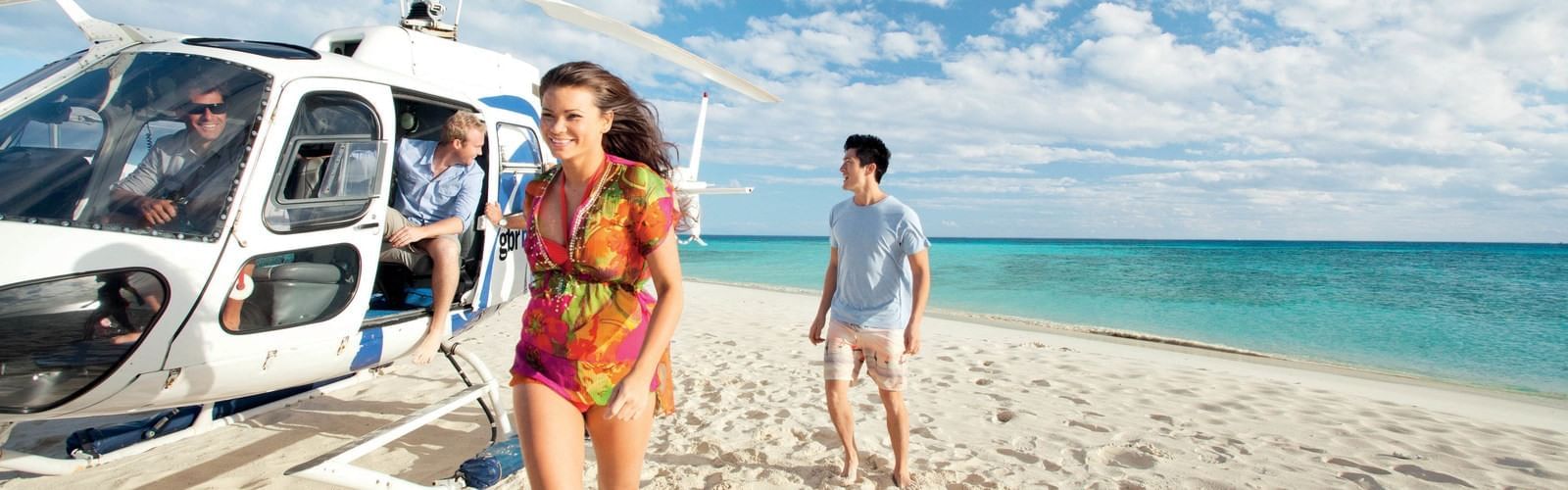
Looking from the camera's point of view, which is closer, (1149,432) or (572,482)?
(572,482)

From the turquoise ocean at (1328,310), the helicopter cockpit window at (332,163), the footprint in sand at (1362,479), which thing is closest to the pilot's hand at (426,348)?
the helicopter cockpit window at (332,163)

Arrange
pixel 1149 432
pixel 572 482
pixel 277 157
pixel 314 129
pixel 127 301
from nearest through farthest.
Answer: pixel 572 482
pixel 127 301
pixel 277 157
pixel 314 129
pixel 1149 432

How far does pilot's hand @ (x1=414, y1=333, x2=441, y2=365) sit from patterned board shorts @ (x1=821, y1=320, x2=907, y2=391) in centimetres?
194

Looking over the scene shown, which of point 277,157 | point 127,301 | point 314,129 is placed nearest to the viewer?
point 127,301

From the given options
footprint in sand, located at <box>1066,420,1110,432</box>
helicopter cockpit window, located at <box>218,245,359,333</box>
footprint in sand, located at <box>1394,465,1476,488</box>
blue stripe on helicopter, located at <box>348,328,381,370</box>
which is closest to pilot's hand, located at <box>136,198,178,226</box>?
helicopter cockpit window, located at <box>218,245,359,333</box>

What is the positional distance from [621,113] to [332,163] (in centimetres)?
175

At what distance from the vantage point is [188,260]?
238cm

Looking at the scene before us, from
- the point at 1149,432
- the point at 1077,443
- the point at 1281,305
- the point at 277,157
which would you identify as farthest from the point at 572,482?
the point at 1281,305

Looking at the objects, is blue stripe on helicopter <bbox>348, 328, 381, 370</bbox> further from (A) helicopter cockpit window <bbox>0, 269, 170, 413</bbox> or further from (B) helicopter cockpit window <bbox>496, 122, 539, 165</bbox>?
(B) helicopter cockpit window <bbox>496, 122, 539, 165</bbox>

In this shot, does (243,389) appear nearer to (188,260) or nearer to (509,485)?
(188,260)

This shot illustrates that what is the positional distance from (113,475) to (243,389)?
78.4 inches

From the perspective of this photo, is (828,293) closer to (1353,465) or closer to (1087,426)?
(1087,426)

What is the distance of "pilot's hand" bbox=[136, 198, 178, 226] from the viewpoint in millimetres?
2363

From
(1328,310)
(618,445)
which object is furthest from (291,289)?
(1328,310)
